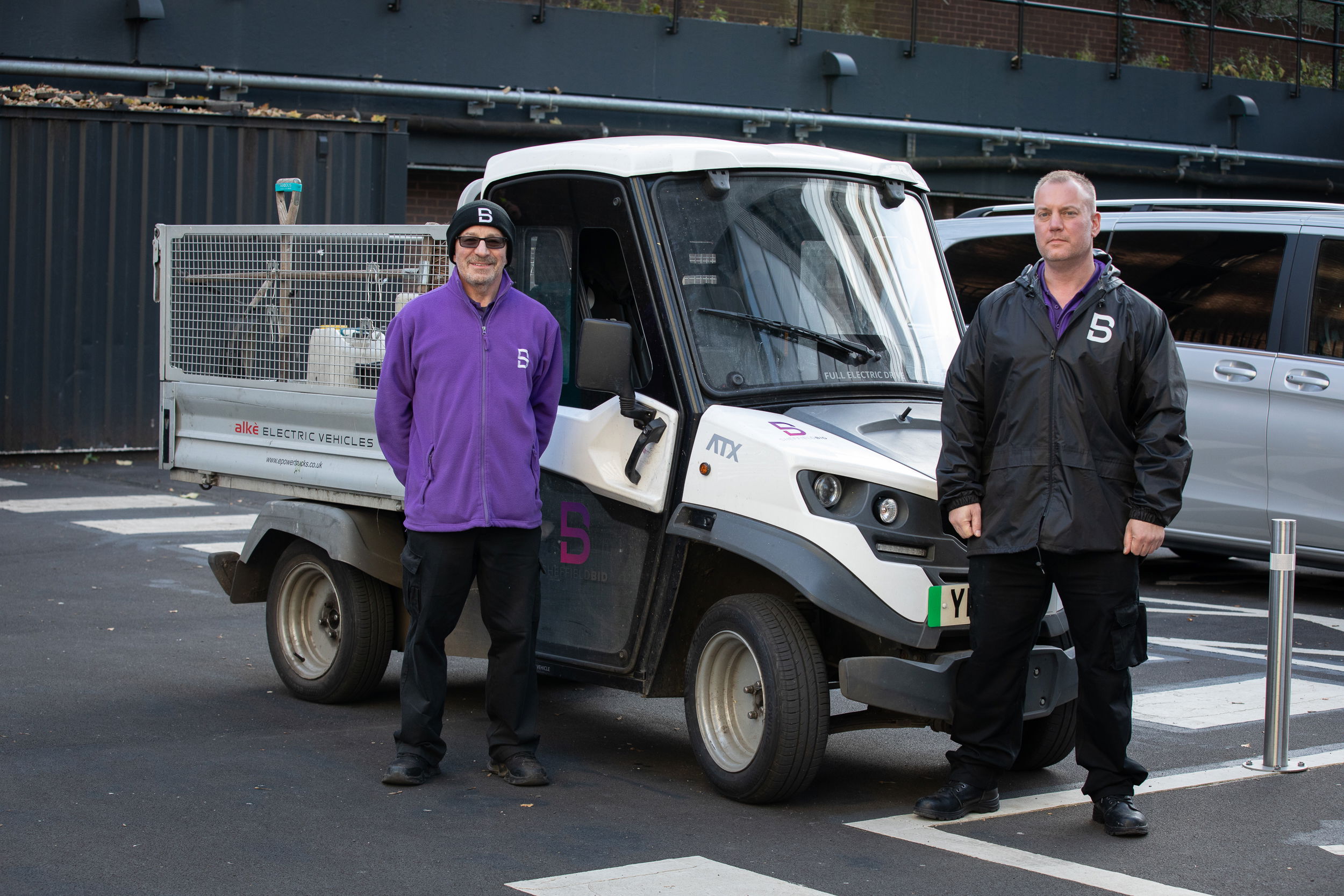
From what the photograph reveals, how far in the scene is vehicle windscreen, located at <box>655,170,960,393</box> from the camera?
19.6 feet

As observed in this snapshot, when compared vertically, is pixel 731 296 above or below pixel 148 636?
above

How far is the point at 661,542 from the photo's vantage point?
5.98 meters

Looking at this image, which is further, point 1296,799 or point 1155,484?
point 1296,799


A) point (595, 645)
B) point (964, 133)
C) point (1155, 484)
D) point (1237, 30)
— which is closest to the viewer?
point (1155, 484)

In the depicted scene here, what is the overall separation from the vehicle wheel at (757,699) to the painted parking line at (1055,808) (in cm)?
33

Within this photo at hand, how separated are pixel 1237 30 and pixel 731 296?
21559 millimetres

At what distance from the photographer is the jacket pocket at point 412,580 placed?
5910 mm

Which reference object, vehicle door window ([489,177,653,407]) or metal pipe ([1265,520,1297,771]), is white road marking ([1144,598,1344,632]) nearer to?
metal pipe ([1265,520,1297,771])

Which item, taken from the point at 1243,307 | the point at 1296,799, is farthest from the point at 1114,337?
Result: the point at 1243,307

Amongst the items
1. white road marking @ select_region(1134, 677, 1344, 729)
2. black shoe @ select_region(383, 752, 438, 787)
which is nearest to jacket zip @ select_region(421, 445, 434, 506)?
black shoe @ select_region(383, 752, 438, 787)

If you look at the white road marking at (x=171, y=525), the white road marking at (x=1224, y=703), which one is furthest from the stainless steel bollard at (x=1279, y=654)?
the white road marking at (x=171, y=525)

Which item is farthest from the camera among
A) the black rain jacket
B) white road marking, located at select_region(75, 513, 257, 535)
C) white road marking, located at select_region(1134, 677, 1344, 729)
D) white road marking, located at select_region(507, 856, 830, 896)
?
white road marking, located at select_region(75, 513, 257, 535)

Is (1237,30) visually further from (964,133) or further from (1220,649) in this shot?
(1220,649)

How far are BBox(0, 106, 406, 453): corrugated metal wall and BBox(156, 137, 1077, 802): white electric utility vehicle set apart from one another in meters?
9.95
